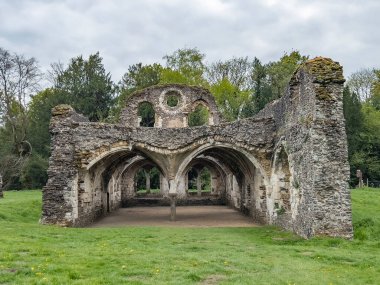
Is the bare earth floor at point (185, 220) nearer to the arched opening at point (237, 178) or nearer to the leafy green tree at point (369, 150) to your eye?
the arched opening at point (237, 178)

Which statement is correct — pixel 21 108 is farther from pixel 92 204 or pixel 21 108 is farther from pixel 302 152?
pixel 302 152

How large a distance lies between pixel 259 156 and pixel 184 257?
10323mm

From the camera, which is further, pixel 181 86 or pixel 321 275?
pixel 181 86

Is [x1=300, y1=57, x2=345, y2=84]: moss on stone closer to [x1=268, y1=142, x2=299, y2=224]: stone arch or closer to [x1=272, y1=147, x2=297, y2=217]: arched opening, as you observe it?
[x1=268, y1=142, x2=299, y2=224]: stone arch

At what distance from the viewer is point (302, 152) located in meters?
15.5

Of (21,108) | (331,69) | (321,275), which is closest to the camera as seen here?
(321,275)

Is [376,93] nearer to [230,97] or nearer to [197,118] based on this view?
[230,97]

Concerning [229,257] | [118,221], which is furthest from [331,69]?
[118,221]

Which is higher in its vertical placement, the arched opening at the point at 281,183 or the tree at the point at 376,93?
the tree at the point at 376,93

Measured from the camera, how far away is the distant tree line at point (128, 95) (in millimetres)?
37812

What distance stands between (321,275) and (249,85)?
137 ft

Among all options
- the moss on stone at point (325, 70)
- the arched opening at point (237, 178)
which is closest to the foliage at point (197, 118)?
the arched opening at point (237, 178)

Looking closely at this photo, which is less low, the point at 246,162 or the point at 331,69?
the point at 331,69

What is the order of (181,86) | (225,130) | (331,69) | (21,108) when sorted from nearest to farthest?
(331,69) → (225,130) → (181,86) → (21,108)
